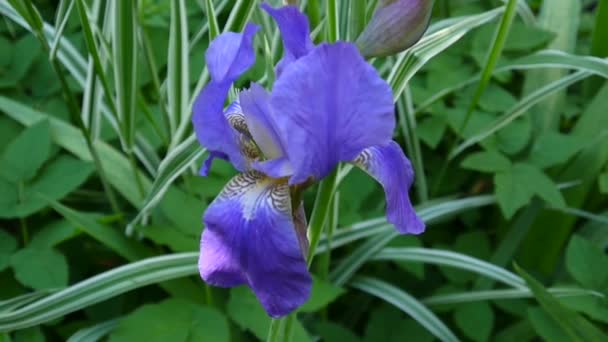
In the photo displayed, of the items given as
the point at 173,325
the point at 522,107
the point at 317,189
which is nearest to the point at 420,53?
the point at 317,189

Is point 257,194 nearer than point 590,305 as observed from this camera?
Yes

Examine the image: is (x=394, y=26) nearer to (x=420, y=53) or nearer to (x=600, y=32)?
(x=420, y=53)

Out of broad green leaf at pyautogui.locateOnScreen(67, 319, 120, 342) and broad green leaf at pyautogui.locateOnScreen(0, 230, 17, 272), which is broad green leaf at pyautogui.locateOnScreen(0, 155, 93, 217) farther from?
broad green leaf at pyautogui.locateOnScreen(67, 319, 120, 342)

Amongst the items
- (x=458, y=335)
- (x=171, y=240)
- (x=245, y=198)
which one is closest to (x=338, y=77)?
(x=245, y=198)

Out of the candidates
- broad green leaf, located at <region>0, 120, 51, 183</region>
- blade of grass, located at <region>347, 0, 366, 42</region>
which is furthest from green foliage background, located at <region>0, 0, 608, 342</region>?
blade of grass, located at <region>347, 0, 366, 42</region>

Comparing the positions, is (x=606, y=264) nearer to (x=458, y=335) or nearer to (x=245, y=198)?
(x=458, y=335)

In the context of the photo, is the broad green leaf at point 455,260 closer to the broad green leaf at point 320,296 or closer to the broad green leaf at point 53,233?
the broad green leaf at point 320,296
